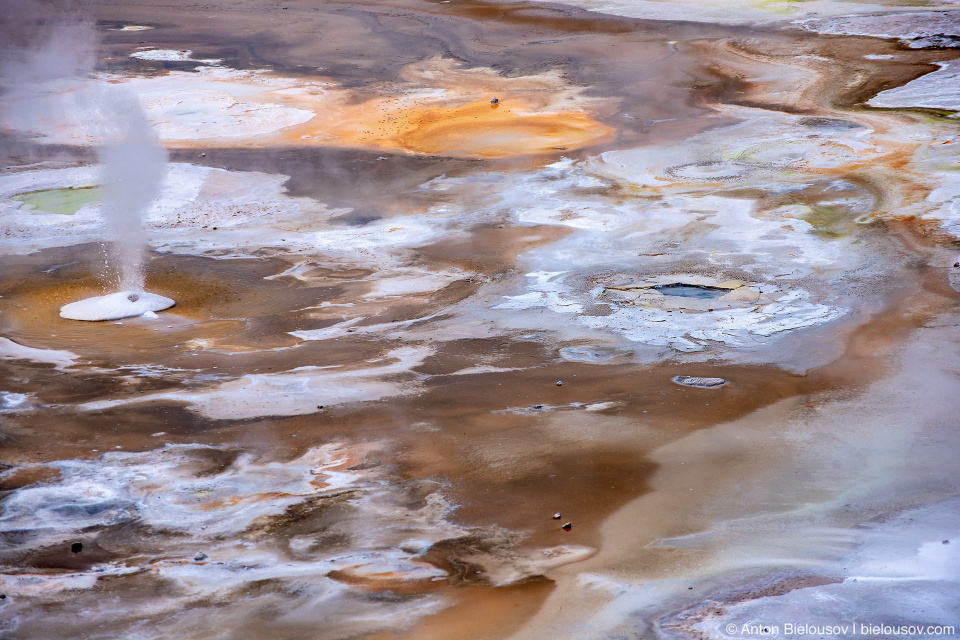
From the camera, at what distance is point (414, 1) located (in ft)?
78.1

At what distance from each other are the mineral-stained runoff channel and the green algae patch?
0.26 feet

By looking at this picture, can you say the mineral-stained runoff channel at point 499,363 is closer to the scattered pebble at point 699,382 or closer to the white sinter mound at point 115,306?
the scattered pebble at point 699,382

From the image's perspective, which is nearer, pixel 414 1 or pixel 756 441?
pixel 756 441

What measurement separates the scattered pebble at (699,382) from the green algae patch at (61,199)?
9080 mm

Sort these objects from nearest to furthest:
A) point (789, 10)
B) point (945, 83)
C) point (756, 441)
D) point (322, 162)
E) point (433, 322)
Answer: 1. point (756, 441)
2. point (433, 322)
3. point (322, 162)
4. point (945, 83)
5. point (789, 10)

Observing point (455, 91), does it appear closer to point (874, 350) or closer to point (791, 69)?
point (791, 69)

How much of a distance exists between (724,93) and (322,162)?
7.35 m

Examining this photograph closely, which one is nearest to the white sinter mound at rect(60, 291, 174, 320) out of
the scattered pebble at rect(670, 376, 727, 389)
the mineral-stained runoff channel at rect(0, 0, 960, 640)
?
the mineral-stained runoff channel at rect(0, 0, 960, 640)

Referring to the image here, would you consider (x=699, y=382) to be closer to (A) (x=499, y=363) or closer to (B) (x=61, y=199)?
(A) (x=499, y=363)

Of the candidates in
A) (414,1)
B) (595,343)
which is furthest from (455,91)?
(595,343)

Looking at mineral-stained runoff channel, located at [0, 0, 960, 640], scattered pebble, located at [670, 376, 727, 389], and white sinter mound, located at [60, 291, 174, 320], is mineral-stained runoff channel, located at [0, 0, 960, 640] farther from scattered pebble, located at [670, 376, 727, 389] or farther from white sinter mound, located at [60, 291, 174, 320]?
white sinter mound, located at [60, 291, 174, 320]

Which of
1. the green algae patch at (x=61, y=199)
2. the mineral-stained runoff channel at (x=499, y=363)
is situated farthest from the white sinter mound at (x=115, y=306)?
the green algae patch at (x=61, y=199)

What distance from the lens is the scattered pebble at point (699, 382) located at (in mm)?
6945

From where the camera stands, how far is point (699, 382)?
7.01 metres
